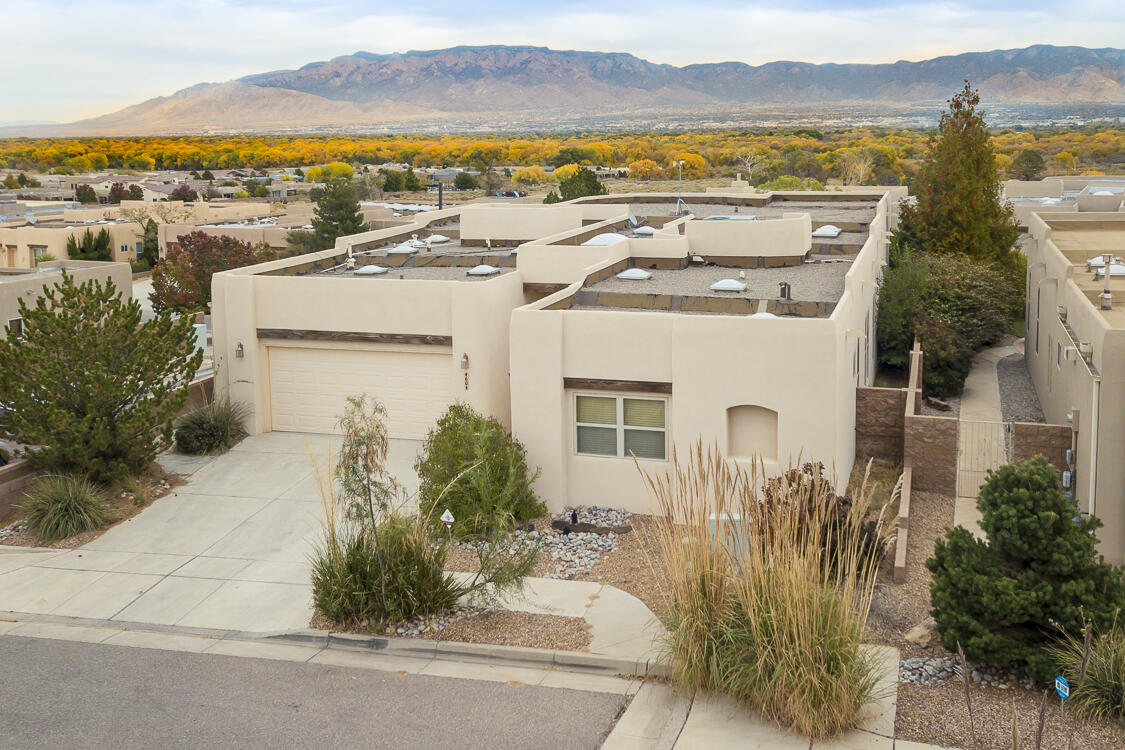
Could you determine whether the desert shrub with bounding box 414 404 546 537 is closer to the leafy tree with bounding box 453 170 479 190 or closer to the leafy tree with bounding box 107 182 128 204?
the leafy tree with bounding box 107 182 128 204

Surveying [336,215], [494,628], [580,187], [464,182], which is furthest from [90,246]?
[464,182]

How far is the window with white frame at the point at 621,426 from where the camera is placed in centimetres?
1825

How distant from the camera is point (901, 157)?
10194cm

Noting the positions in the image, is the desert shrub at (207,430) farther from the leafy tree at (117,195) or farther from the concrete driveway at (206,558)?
the leafy tree at (117,195)

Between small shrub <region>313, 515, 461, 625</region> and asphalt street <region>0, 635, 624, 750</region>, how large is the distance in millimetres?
900

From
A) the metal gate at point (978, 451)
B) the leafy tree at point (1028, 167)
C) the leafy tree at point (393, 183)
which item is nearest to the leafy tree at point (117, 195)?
the leafy tree at point (393, 183)

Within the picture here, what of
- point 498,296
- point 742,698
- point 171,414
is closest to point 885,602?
point 742,698

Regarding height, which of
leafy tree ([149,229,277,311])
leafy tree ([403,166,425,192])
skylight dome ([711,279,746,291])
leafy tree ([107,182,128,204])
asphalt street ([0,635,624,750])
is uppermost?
leafy tree ([403,166,425,192])

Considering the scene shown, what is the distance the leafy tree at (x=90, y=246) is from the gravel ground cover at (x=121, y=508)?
116ft

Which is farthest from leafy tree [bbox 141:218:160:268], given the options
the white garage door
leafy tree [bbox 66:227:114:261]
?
the white garage door

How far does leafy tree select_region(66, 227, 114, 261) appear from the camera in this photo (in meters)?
52.8

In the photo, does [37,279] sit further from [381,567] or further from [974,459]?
[974,459]

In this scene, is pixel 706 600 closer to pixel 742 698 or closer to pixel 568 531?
pixel 742 698

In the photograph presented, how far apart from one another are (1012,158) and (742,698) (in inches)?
3631
